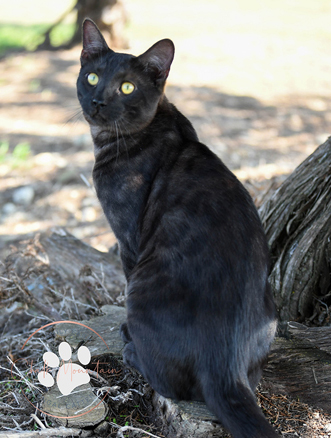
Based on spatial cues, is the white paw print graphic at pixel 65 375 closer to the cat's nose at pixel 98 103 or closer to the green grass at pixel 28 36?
the cat's nose at pixel 98 103

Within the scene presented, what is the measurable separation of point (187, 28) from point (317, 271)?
8.37 meters

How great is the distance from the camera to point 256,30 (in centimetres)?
916

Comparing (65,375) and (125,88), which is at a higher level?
(125,88)

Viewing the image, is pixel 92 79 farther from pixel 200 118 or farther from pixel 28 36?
pixel 28 36

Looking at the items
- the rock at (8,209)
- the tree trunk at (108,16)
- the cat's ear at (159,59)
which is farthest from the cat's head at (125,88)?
the tree trunk at (108,16)

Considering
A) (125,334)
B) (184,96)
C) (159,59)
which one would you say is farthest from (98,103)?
(184,96)

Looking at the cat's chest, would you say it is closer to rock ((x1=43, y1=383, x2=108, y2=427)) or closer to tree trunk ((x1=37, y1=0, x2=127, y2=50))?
rock ((x1=43, y1=383, x2=108, y2=427))

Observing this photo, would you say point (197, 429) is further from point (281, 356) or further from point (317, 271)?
point (317, 271)

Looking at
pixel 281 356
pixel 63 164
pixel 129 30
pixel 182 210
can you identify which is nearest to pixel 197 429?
pixel 281 356

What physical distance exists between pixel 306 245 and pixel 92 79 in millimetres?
1360

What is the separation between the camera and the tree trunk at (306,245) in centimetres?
→ 219

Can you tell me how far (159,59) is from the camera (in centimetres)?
216

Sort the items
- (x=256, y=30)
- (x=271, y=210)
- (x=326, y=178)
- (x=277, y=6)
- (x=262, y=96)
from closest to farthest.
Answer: (x=326, y=178), (x=271, y=210), (x=262, y=96), (x=256, y=30), (x=277, y=6)

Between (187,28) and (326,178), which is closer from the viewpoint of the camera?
(326,178)
